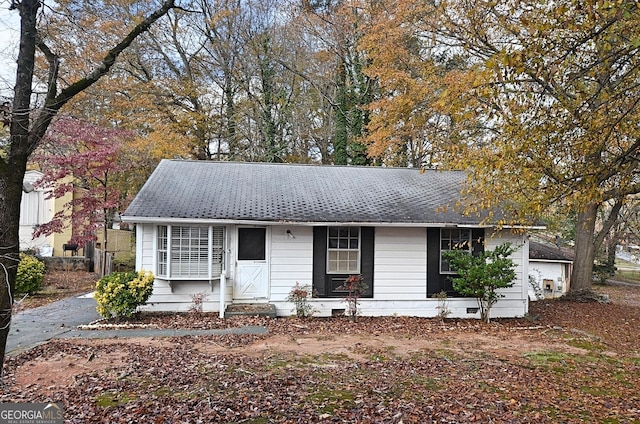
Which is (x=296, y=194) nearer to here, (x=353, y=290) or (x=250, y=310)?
(x=353, y=290)

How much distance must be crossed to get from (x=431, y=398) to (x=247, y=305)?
6.76 meters

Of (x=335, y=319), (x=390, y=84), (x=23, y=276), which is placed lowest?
(x=335, y=319)

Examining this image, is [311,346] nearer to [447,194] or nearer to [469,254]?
[469,254]

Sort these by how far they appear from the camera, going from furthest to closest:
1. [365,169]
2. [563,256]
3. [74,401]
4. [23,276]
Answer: [563,256] < [365,169] < [23,276] < [74,401]

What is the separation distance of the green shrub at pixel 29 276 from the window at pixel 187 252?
4.75 meters

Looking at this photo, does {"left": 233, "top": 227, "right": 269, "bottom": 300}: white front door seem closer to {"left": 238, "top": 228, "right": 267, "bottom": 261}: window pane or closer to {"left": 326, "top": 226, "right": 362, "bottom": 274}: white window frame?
{"left": 238, "top": 228, "right": 267, "bottom": 261}: window pane

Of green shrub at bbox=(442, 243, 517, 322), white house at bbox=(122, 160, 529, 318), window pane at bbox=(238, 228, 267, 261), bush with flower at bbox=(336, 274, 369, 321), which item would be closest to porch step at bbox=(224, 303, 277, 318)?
white house at bbox=(122, 160, 529, 318)

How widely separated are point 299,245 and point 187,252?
2858 mm

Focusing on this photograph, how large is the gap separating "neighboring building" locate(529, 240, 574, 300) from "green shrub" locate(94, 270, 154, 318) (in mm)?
15715

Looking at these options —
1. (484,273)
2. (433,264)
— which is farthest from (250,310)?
(484,273)

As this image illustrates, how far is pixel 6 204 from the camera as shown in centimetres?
385

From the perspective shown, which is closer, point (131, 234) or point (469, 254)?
point (469, 254)

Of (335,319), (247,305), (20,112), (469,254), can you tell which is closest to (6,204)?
(20,112)
